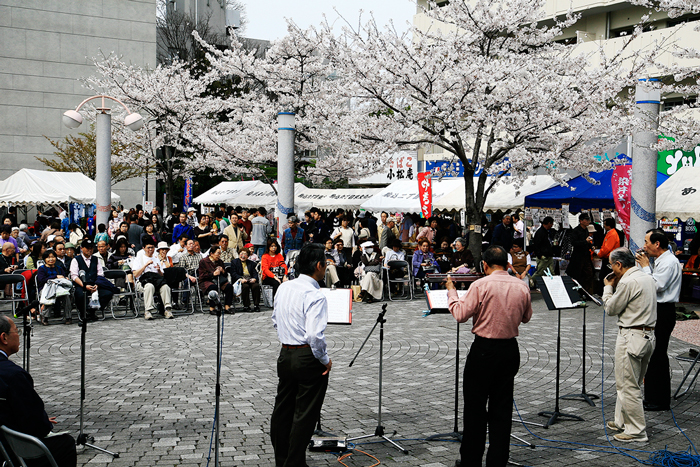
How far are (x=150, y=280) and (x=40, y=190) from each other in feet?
37.9

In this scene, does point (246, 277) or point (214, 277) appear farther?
point (246, 277)

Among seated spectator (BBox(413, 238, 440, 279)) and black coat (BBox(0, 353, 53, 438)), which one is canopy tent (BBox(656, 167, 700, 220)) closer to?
seated spectator (BBox(413, 238, 440, 279))

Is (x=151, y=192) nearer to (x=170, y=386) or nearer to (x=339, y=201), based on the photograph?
(x=339, y=201)

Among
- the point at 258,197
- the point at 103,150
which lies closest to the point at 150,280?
the point at 103,150

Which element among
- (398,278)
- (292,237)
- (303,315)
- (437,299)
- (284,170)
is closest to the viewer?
(303,315)

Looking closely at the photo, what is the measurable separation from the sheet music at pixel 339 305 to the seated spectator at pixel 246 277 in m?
8.18

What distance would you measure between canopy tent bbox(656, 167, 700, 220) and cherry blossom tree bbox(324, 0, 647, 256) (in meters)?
1.90

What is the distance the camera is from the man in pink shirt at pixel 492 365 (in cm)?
491


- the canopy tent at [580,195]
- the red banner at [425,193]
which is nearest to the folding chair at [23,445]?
the canopy tent at [580,195]

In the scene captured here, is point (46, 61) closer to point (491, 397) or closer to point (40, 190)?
point (40, 190)

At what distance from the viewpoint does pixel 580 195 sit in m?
16.7

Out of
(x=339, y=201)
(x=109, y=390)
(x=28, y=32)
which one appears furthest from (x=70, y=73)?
(x=109, y=390)

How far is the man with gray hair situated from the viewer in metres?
5.97

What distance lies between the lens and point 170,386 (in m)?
7.62
